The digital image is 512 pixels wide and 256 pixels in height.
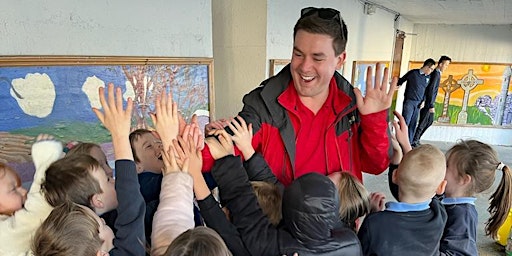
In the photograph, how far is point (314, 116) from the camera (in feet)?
4.53

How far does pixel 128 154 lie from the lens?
1.04 metres

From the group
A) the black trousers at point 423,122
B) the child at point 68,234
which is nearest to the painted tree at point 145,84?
the child at point 68,234

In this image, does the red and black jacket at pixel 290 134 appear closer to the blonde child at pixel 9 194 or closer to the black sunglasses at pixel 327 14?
the black sunglasses at pixel 327 14

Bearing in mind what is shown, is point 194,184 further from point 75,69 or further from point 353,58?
point 353,58

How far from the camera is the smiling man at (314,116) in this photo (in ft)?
4.22

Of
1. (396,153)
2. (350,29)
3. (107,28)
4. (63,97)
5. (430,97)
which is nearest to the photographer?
(396,153)

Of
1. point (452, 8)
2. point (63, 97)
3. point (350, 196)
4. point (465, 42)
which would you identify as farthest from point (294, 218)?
point (465, 42)

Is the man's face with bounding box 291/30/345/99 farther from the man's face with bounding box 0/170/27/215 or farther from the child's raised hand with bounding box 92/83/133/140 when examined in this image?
the man's face with bounding box 0/170/27/215

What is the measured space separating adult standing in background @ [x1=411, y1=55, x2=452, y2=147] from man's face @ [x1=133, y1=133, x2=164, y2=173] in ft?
19.2

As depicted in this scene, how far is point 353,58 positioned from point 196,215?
4551 mm

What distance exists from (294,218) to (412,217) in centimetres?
48

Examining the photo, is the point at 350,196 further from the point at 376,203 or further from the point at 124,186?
the point at 124,186

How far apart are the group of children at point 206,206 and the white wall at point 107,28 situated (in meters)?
0.63

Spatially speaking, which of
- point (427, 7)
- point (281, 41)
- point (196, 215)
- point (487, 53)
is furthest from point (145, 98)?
point (487, 53)
